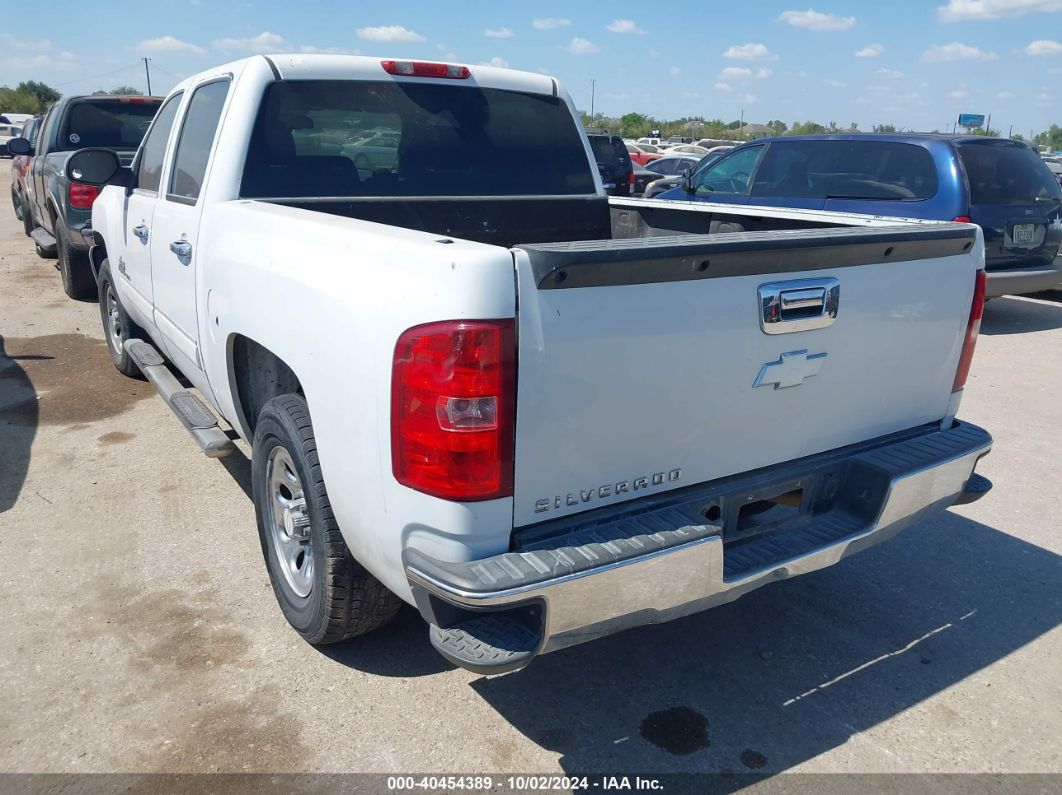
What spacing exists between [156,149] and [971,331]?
13.9 ft

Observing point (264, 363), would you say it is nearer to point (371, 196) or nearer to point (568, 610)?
point (371, 196)

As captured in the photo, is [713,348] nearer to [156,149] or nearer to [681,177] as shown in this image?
[156,149]

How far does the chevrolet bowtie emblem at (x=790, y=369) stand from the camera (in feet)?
8.38

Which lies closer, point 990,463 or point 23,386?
point 990,463

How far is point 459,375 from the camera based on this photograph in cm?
211

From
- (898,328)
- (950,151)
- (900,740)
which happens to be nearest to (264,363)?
(898,328)

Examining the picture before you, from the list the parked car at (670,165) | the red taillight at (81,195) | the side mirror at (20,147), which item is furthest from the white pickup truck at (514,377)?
the parked car at (670,165)

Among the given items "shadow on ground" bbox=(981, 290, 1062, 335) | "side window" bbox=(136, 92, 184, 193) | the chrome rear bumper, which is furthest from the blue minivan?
"side window" bbox=(136, 92, 184, 193)

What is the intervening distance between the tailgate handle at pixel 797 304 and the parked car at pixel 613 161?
11993mm

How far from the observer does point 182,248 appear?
3.75m

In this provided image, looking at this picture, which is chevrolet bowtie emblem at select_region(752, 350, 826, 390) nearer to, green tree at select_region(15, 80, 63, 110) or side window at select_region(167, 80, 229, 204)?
side window at select_region(167, 80, 229, 204)

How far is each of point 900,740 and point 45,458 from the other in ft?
15.1

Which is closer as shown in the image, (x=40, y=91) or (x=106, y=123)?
(x=106, y=123)

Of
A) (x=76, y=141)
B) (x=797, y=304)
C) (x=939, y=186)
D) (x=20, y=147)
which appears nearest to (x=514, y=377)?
(x=797, y=304)
